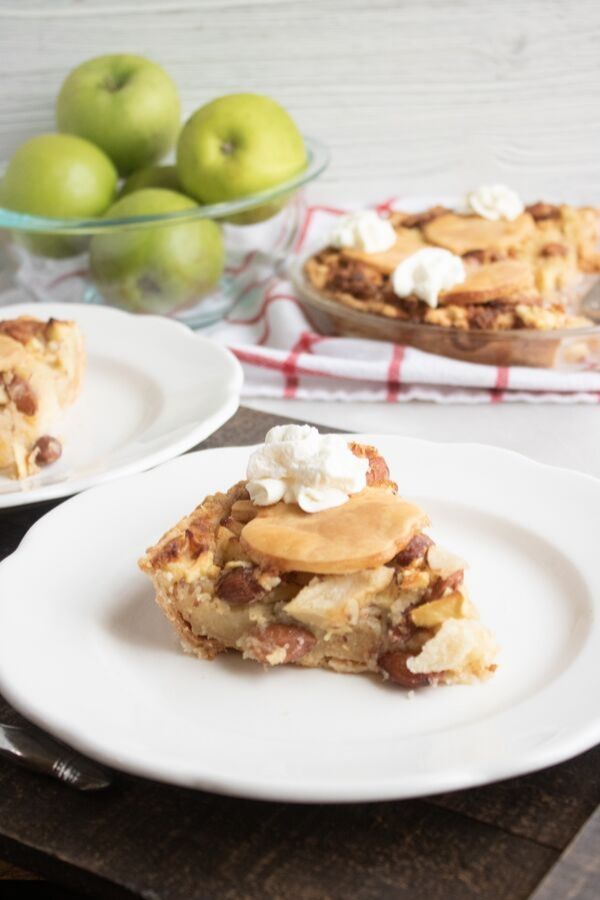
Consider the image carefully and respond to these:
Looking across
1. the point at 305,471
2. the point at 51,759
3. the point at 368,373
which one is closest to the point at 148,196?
the point at 368,373

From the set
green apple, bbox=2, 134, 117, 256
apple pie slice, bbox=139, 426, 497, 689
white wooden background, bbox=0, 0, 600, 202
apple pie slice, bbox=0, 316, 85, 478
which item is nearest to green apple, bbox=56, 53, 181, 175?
green apple, bbox=2, 134, 117, 256

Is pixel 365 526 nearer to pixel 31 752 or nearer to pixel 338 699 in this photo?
pixel 338 699

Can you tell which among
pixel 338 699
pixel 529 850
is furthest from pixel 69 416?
pixel 529 850

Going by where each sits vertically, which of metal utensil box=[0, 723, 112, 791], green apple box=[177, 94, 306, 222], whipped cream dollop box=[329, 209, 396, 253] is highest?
green apple box=[177, 94, 306, 222]

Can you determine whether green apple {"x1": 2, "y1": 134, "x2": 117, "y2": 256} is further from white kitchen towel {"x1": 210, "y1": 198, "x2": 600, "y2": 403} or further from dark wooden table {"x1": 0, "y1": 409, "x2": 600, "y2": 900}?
dark wooden table {"x1": 0, "y1": 409, "x2": 600, "y2": 900}

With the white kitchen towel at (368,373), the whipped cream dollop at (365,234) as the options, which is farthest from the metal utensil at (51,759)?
the whipped cream dollop at (365,234)
